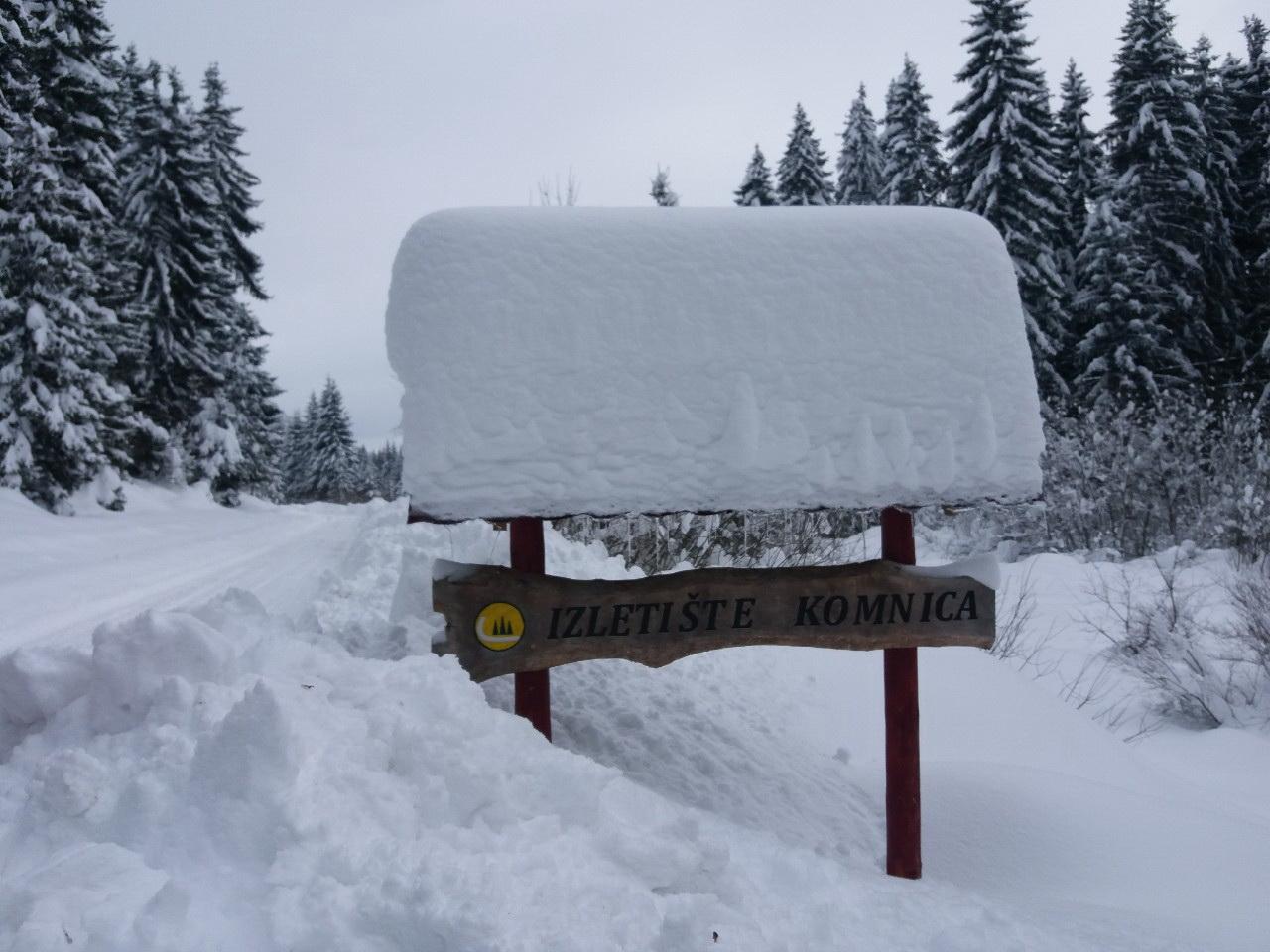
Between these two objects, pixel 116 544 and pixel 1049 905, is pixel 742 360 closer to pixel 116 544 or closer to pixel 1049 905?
pixel 1049 905

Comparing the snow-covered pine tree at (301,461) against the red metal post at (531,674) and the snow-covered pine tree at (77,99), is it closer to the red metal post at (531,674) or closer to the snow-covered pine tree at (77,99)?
the snow-covered pine tree at (77,99)

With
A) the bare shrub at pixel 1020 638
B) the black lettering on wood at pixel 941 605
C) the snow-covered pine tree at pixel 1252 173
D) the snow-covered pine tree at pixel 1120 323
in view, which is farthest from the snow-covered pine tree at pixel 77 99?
the snow-covered pine tree at pixel 1252 173

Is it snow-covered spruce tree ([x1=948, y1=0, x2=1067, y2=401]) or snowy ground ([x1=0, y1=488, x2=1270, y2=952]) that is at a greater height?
snow-covered spruce tree ([x1=948, y1=0, x2=1067, y2=401])

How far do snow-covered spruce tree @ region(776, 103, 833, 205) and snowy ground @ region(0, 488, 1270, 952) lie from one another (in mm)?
25008

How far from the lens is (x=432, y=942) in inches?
73.9

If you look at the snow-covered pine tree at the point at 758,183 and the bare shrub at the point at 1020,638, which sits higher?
the snow-covered pine tree at the point at 758,183

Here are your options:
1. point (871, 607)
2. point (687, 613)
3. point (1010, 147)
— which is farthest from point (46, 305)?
point (1010, 147)

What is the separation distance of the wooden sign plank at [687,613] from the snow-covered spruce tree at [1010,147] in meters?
18.3

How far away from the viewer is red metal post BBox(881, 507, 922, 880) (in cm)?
364

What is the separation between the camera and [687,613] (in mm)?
3516

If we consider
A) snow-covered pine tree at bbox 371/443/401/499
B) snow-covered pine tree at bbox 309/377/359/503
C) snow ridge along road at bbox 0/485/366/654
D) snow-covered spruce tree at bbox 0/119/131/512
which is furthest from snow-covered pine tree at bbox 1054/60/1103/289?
snow-covered pine tree at bbox 371/443/401/499

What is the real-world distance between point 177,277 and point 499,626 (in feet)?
77.3

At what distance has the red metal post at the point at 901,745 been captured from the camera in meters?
3.64

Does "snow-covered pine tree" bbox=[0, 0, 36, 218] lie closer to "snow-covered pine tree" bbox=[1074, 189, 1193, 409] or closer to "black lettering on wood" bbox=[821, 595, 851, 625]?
"black lettering on wood" bbox=[821, 595, 851, 625]
